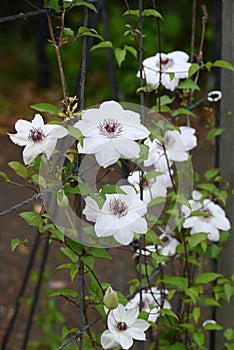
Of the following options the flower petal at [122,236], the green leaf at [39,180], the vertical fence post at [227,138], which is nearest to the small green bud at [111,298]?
the flower petal at [122,236]

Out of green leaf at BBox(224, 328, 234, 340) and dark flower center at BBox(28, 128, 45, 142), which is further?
green leaf at BBox(224, 328, 234, 340)

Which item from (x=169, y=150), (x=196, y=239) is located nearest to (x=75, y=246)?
(x=196, y=239)

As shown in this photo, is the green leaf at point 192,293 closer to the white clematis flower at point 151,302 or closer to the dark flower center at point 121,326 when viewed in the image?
the white clematis flower at point 151,302

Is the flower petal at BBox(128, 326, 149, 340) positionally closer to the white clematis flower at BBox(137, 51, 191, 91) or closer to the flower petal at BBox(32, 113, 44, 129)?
the flower petal at BBox(32, 113, 44, 129)

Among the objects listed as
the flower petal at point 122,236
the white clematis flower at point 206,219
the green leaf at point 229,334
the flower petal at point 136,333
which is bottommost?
the flower petal at point 136,333

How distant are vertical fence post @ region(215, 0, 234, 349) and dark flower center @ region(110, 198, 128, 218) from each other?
73cm

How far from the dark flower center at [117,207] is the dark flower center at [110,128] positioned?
5.3 inches

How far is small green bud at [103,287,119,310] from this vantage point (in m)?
1.51

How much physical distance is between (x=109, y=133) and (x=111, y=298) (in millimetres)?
306

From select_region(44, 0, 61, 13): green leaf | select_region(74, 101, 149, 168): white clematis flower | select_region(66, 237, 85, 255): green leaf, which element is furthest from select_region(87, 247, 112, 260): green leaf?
select_region(44, 0, 61, 13): green leaf

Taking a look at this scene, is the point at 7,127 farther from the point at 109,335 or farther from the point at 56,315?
the point at 109,335

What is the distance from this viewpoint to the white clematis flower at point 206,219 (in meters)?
2.00

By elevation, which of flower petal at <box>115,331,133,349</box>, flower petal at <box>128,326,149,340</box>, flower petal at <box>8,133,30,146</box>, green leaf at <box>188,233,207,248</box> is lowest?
flower petal at <box>115,331,133,349</box>

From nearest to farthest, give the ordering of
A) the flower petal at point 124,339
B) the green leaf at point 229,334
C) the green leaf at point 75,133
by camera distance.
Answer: the green leaf at point 75,133
the flower petal at point 124,339
the green leaf at point 229,334
